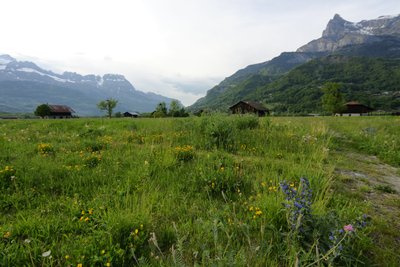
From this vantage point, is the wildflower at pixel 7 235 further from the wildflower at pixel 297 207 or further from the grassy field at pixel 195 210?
the wildflower at pixel 297 207

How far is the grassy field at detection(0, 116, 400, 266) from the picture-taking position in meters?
2.27

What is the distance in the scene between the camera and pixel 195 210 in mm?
3242

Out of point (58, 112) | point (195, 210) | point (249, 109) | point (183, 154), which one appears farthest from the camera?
point (58, 112)

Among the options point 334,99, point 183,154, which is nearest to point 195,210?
point 183,154

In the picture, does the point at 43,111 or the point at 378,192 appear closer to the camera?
the point at 378,192

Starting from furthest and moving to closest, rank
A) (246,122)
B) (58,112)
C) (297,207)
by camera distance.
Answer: (58,112) → (246,122) → (297,207)

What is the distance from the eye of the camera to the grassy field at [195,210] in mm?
2273

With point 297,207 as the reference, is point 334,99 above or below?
above

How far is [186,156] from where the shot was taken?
582cm

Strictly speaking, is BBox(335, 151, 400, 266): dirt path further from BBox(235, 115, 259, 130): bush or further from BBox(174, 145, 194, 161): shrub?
BBox(235, 115, 259, 130): bush

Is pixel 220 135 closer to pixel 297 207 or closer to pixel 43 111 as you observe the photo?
pixel 297 207

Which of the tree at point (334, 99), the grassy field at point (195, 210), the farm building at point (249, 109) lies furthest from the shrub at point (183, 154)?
the tree at point (334, 99)

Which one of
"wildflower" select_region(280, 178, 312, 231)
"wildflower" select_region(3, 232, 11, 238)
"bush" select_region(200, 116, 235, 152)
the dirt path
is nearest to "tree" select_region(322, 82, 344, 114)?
the dirt path

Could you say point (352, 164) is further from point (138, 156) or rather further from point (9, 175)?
point (9, 175)
